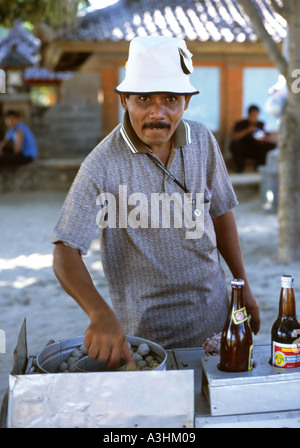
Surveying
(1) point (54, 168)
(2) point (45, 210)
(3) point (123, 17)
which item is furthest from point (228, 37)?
(2) point (45, 210)

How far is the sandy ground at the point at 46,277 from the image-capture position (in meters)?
4.61

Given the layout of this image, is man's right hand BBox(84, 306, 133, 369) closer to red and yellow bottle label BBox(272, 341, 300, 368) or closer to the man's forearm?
the man's forearm

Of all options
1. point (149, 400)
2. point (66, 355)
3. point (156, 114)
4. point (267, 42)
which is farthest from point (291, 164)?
point (149, 400)

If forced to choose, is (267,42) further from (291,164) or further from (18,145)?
(18,145)

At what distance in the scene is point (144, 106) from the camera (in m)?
1.88

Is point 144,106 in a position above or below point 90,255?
above

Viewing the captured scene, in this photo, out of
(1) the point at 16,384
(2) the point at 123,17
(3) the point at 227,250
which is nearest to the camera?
(1) the point at 16,384

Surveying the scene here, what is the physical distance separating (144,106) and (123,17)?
1247 centimetres

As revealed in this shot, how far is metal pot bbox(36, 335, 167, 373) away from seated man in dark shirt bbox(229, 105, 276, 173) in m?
11.1

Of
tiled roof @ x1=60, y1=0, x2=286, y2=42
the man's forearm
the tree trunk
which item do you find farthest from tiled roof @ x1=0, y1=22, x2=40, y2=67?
the man's forearm

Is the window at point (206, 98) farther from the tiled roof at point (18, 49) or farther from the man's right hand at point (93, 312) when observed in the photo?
the man's right hand at point (93, 312)

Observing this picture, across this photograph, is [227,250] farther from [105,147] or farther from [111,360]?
[111,360]

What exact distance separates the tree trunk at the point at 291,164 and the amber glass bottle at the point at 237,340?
4.59 metres

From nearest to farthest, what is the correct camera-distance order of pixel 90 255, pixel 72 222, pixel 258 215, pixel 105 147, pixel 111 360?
pixel 111 360
pixel 72 222
pixel 105 147
pixel 90 255
pixel 258 215
